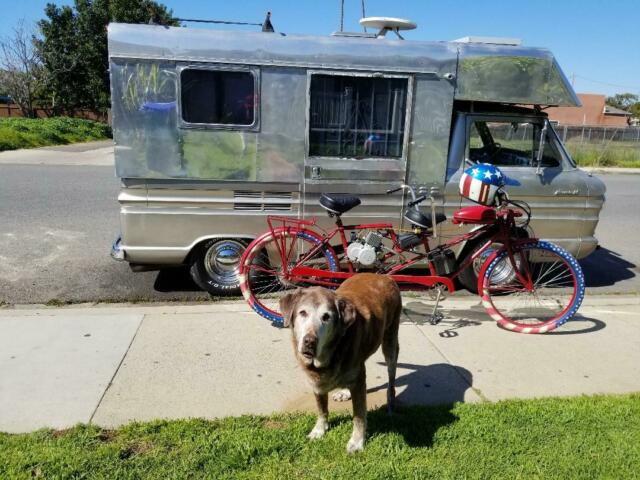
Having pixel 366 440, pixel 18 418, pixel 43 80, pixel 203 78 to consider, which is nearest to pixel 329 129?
pixel 203 78

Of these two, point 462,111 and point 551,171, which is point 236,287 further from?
point 551,171

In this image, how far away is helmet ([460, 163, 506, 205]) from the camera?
4918 millimetres

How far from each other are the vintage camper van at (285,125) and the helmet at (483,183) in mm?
759

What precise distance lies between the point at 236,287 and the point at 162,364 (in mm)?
1732

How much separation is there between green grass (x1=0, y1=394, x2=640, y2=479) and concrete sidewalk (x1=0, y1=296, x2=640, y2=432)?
261mm

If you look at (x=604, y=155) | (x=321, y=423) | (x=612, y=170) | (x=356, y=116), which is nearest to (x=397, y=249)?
(x=356, y=116)

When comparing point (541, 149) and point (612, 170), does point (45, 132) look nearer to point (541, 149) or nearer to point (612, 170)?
point (541, 149)

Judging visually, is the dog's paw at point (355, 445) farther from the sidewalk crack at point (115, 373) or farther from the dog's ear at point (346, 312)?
the sidewalk crack at point (115, 373)

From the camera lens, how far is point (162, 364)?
4.28 meters

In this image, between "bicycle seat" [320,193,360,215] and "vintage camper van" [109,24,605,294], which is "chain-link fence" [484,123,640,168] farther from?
"bicycle seat" [320,193,360,215]

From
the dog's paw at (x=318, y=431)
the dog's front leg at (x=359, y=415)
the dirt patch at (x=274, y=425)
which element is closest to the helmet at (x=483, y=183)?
the dog's front leg at (x=359, y=415)

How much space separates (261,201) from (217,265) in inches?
34.8

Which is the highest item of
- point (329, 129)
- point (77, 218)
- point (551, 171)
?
point (329, 129)

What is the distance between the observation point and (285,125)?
540 cm
